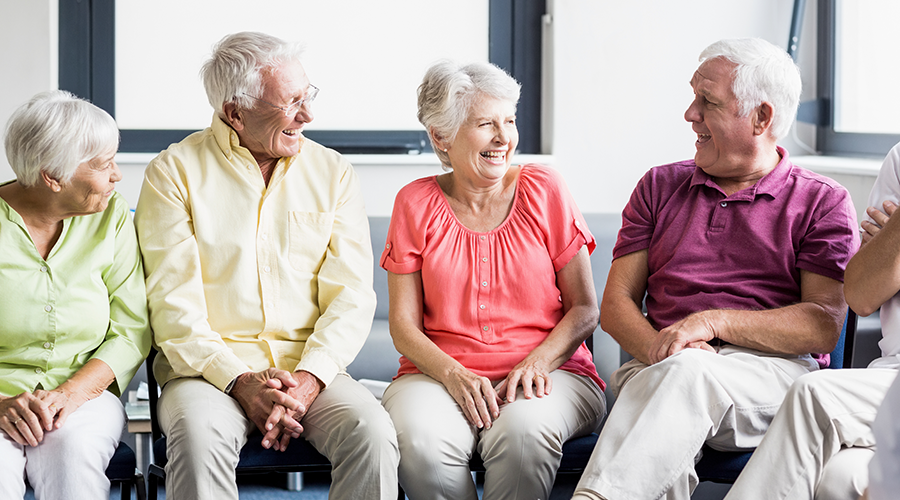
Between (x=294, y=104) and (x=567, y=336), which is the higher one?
(x=294, y=104)

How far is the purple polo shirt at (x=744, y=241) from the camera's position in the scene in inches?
76.0

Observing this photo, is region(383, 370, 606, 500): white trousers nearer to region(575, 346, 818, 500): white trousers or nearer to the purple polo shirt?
region(575, 346, 818, 500): white trousers

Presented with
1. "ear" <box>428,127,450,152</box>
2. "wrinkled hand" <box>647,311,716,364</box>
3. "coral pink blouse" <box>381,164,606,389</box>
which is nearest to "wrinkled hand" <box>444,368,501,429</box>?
"coral pink blouse" <box>381,164,606,389</box>

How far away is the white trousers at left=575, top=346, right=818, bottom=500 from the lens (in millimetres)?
1613

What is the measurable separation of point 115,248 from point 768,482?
1.51m

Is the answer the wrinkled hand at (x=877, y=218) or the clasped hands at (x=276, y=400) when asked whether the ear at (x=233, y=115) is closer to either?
the clasped hands at (x=276, y=400)

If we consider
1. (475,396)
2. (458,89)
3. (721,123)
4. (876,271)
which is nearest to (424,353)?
(475,396)

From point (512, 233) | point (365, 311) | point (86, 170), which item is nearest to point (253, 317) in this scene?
point (365, 311)

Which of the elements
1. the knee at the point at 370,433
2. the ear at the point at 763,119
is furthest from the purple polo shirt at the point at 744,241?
the knee at the point at 370,433

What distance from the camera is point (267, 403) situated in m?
1.81

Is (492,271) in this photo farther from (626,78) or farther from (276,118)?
(626,78)

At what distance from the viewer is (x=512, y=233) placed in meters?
2.07

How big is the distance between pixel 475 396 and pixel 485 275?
Result: 325 millimetres

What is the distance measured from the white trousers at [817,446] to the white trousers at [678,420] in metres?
0.12
